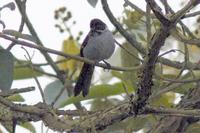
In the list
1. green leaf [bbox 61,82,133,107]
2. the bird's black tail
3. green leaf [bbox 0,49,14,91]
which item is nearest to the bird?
the bird's black tail

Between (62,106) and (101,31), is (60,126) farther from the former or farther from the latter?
(101,31)

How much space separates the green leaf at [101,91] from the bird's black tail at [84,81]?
34mm

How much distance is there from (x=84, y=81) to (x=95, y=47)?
221 mm

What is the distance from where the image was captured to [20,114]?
1488 millimetres

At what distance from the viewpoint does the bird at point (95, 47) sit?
222 centimetres

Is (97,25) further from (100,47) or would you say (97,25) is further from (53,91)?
(53,91)

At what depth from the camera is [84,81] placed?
85.0 inches

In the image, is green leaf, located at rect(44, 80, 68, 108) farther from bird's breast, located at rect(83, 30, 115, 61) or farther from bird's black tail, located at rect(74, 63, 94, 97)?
bird's breast, located at rect(83, 30, 115, 61)

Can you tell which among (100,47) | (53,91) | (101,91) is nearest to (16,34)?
(101,91)

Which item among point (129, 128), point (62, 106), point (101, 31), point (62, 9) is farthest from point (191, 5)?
point (101, 31)

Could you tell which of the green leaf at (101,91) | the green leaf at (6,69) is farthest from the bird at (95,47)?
the green leaf at (6,69)

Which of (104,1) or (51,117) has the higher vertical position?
(104,1)

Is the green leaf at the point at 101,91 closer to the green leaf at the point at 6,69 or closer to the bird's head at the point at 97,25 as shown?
the green leaf at the point at 6,69

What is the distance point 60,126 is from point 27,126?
69 centimetres
